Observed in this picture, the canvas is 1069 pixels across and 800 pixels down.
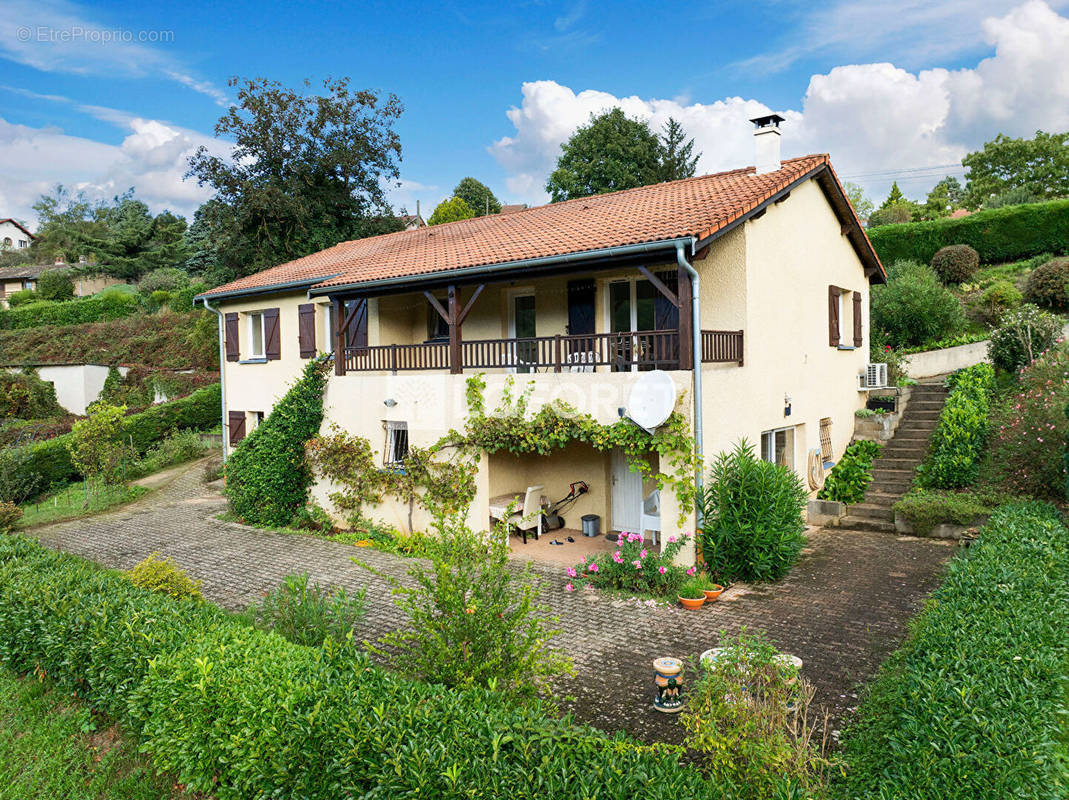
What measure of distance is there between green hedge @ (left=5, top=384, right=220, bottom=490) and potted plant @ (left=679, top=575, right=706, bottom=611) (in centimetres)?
1855

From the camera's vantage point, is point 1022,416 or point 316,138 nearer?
point 1022,416

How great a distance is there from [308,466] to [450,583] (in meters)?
9.96

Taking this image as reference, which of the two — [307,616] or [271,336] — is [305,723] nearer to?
[307,616]

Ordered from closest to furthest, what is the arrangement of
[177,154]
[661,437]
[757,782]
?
[757,782]
[661,437]
[177,154]

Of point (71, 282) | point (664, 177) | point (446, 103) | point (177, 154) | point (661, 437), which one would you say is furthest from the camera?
point (71, 282)

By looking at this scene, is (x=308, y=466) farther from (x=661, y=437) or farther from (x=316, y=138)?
(x=316, y=138)

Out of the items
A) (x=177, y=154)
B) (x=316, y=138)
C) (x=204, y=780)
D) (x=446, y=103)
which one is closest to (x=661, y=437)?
(x=204, y=780)

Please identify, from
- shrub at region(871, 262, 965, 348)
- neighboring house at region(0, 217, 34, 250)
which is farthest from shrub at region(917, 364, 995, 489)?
neighboring house at region(0, 217, 34, 250)

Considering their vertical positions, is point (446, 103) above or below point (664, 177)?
below

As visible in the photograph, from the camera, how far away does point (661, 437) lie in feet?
31.0

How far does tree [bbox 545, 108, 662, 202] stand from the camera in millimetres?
36531

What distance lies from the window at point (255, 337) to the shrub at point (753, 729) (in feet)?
55.1

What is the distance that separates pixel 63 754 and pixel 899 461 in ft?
48.1
